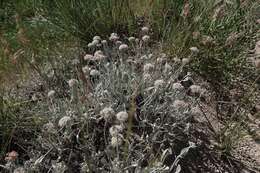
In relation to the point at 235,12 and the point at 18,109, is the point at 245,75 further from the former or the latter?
the point at 18,109

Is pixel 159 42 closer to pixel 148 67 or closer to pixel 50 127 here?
pixel 148 67

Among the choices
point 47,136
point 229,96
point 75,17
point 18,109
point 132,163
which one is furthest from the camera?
point 75,17

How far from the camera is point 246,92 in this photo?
108 inches

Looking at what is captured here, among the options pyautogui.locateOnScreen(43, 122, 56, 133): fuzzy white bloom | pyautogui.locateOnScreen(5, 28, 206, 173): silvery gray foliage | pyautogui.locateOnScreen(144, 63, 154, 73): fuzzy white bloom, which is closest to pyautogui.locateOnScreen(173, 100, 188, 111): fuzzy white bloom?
pyautogui.locateOnScreen(5, 28, 206, 173): silvery gray foliage

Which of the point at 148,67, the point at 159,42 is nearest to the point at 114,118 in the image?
the point at 148,67

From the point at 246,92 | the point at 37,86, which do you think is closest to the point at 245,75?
the point at 246,92

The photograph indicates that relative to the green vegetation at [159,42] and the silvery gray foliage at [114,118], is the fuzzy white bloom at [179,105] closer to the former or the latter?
the silvery gray foliage at [114,118]

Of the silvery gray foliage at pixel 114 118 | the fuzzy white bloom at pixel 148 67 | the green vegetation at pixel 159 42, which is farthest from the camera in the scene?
the green vegetation at pixel 159 42

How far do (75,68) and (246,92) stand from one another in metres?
1.12

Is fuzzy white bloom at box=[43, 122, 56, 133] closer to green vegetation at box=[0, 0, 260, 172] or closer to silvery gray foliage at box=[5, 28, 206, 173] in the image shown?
silvery gray foliage at box=[5, 28, 206, 173]

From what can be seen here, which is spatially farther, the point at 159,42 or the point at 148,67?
the point at 159,42

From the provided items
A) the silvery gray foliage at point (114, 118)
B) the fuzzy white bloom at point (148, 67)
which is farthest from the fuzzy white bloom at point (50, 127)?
the fuzzy white bloom at point (148, 67)

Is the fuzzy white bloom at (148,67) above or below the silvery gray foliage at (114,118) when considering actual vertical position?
above

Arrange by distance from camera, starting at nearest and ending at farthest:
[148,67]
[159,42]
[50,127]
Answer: [50,127], [148,67], [159,42]
